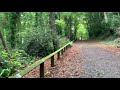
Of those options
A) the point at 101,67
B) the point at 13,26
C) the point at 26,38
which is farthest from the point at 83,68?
the point at 13,26

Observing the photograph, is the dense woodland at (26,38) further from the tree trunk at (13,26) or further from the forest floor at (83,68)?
the forest floor at (83,68)

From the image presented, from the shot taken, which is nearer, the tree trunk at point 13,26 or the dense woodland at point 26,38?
the dense woodland at point 26,38

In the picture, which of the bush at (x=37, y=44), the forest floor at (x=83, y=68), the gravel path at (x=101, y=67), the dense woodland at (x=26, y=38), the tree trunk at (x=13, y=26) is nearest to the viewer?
the gravel path at (x=101, y=67)

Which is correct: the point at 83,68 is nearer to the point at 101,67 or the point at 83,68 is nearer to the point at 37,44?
the point at 101,67

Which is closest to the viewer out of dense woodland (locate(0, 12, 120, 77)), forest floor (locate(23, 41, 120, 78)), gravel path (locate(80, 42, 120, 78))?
gravel path (locate(80, 42, 120, 78))

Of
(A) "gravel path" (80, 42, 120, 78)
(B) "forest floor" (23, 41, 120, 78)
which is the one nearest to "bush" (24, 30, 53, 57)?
(B) "forest floor" (23, 41, 120, 78)

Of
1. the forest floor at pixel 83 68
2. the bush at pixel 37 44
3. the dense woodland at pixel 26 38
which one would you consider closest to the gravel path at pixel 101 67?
the forest floor at pixel 83 68

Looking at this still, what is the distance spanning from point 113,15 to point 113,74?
3735cm

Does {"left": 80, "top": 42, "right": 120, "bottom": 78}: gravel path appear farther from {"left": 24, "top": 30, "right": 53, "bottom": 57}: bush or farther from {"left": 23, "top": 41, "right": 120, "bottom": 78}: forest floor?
{"left": 24, "top": 30, "right": 53, "bottom": 57}: bush

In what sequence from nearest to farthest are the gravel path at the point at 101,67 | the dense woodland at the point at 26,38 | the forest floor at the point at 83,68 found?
1. the gravel path at the point at 101,67
2. the forest floor at the point at 83,68
3. the dense woodland at the point at 26,38

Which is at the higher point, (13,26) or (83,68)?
(13,26)

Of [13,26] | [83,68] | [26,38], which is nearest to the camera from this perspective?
[83,68]

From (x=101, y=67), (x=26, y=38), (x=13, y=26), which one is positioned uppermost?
(x=13, y=26)
